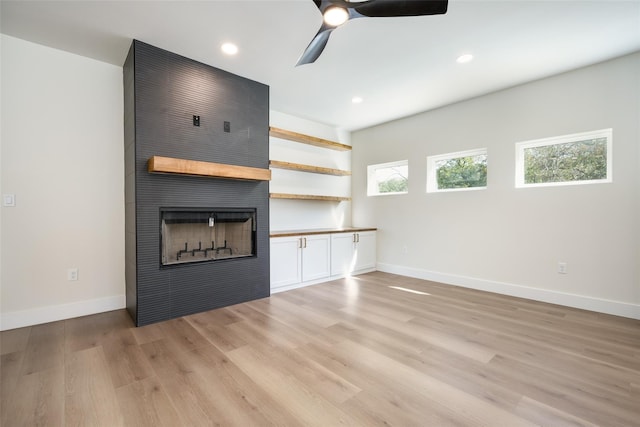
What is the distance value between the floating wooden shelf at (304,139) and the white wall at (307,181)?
0.48 ft

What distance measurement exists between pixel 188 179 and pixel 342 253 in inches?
105

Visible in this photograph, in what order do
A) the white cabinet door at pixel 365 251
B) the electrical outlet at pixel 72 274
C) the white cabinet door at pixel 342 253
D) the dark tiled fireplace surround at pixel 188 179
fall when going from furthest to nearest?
the white cabinet door at pixel 365 251
the white cabinet door at pixel 342 253
the electrical outlet at pixel 72 274
the dark tiled fireplace surround at pixel 188 179

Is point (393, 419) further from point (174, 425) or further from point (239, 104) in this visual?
point (239, 104)

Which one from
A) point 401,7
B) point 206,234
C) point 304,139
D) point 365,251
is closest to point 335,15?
point 401,7

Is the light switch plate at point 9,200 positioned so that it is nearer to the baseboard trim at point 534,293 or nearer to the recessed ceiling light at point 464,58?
the recessed ceiling light at point 464,58

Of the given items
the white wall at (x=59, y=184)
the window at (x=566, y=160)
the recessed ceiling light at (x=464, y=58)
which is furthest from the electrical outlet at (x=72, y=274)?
the window at (x=566, y=160)

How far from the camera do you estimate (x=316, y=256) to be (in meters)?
4.30

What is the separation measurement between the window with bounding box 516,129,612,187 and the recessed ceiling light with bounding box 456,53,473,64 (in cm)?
141

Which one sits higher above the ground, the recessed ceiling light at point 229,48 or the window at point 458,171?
the recessed ceiling light at point 229,48

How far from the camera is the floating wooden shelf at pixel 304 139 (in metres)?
4.19

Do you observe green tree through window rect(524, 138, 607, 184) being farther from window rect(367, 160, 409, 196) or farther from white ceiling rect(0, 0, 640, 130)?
window rect(367, 160, 409, 196)

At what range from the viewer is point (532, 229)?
3.52m

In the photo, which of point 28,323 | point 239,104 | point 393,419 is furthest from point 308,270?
point 28,323

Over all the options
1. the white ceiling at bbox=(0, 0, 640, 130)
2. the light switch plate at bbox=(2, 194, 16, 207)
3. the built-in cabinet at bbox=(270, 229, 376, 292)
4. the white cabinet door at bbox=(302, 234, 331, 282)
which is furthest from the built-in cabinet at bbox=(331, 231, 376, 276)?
the light switch plate at bbox=(2, 194, 16, 207)
